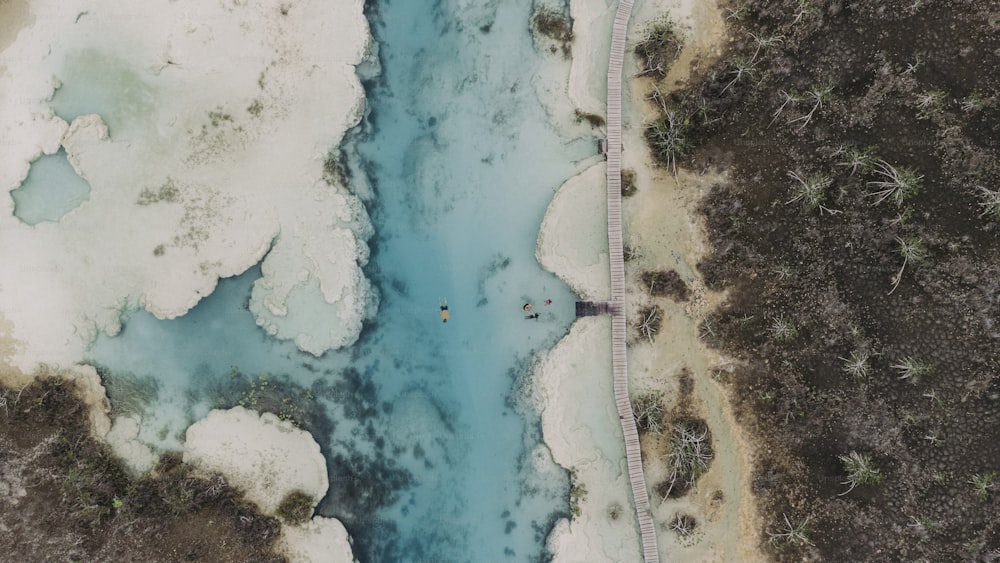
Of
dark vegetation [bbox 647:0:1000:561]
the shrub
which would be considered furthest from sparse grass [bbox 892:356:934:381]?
the shrub

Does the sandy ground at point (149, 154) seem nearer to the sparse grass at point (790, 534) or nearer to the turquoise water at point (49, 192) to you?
the turquoise water at point (49, 192)

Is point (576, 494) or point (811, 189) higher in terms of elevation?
point (811, 189)

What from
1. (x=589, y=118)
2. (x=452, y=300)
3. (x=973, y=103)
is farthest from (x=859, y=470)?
(x=589, y=118)

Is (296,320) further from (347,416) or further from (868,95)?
(868,95)

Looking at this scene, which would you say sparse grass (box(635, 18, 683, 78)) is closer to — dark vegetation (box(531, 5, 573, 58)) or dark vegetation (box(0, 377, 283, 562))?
dark vegetation (box(531, 5, 573, 58))

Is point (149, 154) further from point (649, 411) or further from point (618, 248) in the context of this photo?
point (649, 411)

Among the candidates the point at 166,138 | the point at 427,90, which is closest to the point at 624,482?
the point at 427,90
